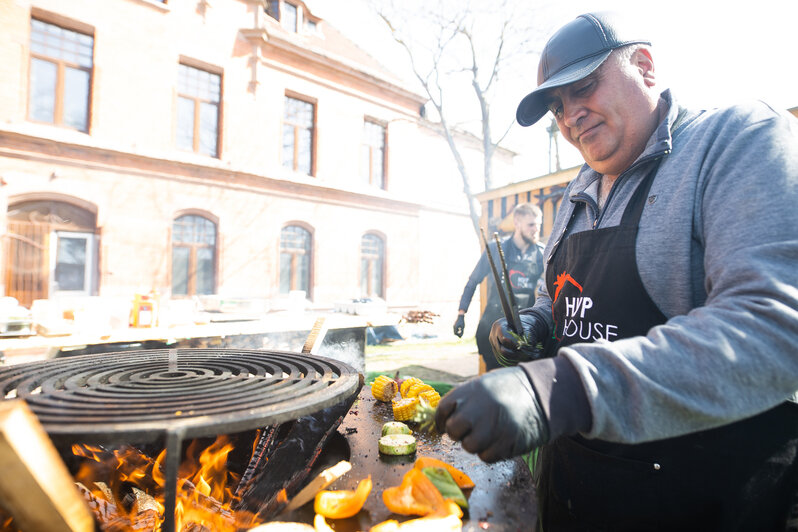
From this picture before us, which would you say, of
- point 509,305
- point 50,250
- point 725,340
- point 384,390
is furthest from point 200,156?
point 725,340

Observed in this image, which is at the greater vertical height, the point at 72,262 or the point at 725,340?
the point at 72,262

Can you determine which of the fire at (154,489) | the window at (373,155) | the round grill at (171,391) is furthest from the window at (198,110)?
the fire at (154,489)

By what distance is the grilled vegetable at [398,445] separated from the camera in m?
1.41

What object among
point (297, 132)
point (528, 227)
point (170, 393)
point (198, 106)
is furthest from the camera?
point (297, 132)

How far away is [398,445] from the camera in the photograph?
141cm

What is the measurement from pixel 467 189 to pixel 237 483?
510 inches

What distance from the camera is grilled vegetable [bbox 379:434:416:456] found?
4.64ft

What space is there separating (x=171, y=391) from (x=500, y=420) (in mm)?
978

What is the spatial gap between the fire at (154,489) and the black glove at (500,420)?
70 centimetres

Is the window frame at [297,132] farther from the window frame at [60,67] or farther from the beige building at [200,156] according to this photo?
the window frame at [60,67]

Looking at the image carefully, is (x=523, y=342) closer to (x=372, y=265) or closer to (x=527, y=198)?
(x=527, y=198)

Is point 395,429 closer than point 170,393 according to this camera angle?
No

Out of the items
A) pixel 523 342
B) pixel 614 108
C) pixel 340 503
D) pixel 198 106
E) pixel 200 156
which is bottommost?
pixel 340 503

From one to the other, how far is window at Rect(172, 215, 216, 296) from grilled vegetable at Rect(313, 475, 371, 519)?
10454mm
